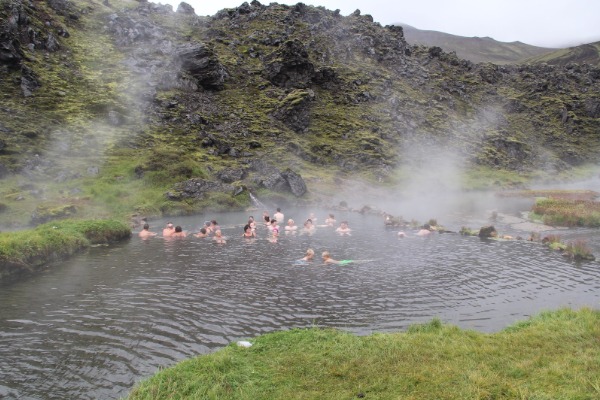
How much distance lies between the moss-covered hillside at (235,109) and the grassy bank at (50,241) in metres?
8.92

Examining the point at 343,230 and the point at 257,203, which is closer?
the point at 343,230

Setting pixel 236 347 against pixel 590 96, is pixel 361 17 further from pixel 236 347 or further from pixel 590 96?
pixel 236 347

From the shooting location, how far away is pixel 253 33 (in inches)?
4454

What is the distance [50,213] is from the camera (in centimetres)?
3466

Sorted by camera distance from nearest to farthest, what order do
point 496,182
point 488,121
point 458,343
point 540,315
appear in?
point 458,343 → point 540,315 → point 496,182 → point 488,121

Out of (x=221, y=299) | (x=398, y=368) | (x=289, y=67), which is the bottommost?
(x=221, y=299)

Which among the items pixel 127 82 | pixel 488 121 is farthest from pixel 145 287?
pixel 488 121

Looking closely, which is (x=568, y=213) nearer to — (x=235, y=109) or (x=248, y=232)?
(x=248, y=232)

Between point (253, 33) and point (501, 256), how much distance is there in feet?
337

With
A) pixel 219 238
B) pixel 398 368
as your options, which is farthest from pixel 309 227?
pixel 398 368

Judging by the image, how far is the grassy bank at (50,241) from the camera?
2020 cm

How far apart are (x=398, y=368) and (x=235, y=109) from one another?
3111 inches

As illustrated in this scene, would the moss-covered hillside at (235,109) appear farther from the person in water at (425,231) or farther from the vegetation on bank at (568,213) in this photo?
Answer: the vegetation on bank at (568,213)

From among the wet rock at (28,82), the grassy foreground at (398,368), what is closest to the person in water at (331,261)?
the grassy foreground at (398,368)
